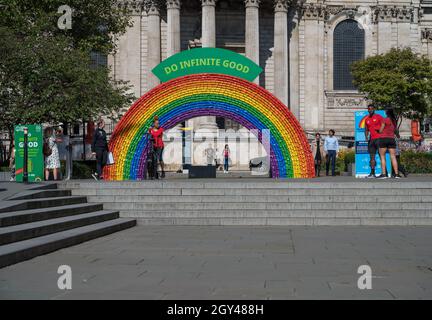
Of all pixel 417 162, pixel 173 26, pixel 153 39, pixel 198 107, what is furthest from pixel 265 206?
pixel 153 39

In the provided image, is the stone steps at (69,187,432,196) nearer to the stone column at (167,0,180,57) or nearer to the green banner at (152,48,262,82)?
the green banner at (152,48,262,82)

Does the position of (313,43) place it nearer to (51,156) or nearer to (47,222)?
(51,156)

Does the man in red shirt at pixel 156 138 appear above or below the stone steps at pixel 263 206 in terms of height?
above

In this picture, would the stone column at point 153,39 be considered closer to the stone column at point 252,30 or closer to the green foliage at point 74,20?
the stone column at point 252,30

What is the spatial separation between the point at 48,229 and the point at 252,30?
3965 cm

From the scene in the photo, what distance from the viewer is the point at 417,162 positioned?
1556 inches

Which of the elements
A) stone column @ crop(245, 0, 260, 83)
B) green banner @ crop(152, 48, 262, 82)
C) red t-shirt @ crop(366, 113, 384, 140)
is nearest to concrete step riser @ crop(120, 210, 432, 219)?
red t-shirt @ crop(366, 113, 384, 140)

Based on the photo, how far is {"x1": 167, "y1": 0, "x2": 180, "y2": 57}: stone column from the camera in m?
54.0

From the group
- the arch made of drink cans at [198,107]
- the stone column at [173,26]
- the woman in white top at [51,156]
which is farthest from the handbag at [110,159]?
the stone column at [173,26]

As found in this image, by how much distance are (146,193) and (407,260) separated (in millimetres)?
10261

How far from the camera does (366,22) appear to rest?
61.8m

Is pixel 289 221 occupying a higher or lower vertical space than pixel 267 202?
lower

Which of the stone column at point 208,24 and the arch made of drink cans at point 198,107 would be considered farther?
the stone column at point 208,24

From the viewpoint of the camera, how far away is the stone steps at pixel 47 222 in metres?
14.0
